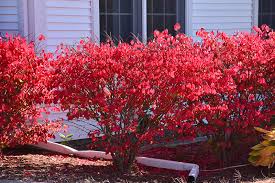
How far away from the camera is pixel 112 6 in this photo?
9773 mm

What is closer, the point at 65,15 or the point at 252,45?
the point at 252,45

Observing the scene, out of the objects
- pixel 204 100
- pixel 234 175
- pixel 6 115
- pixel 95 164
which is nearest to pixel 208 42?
pixel 204 100

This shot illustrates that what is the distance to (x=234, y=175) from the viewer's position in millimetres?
7383

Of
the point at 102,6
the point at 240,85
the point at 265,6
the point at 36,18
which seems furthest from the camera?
the point at 265,6

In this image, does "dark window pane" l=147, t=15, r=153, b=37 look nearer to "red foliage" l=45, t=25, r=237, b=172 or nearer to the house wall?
the house wall

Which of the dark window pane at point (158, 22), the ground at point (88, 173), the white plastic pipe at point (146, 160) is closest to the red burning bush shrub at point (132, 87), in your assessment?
the ground at point (88, 173)

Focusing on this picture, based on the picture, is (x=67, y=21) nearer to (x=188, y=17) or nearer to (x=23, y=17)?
(x=23, y=17)

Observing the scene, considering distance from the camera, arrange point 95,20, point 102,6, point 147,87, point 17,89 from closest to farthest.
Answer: point 147,87
point 17,89
point 95,20
point 102,6

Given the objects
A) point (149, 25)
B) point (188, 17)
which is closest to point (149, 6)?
point (149, 25)

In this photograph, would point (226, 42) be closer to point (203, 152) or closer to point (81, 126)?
point (203, 152)

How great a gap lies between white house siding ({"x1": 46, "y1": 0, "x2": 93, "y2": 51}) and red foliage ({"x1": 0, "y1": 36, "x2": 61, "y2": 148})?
1.54 m

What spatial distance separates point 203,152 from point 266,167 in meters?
1.28

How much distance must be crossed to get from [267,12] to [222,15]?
1.75 meters

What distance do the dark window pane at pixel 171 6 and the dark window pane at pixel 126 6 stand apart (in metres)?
0.83
